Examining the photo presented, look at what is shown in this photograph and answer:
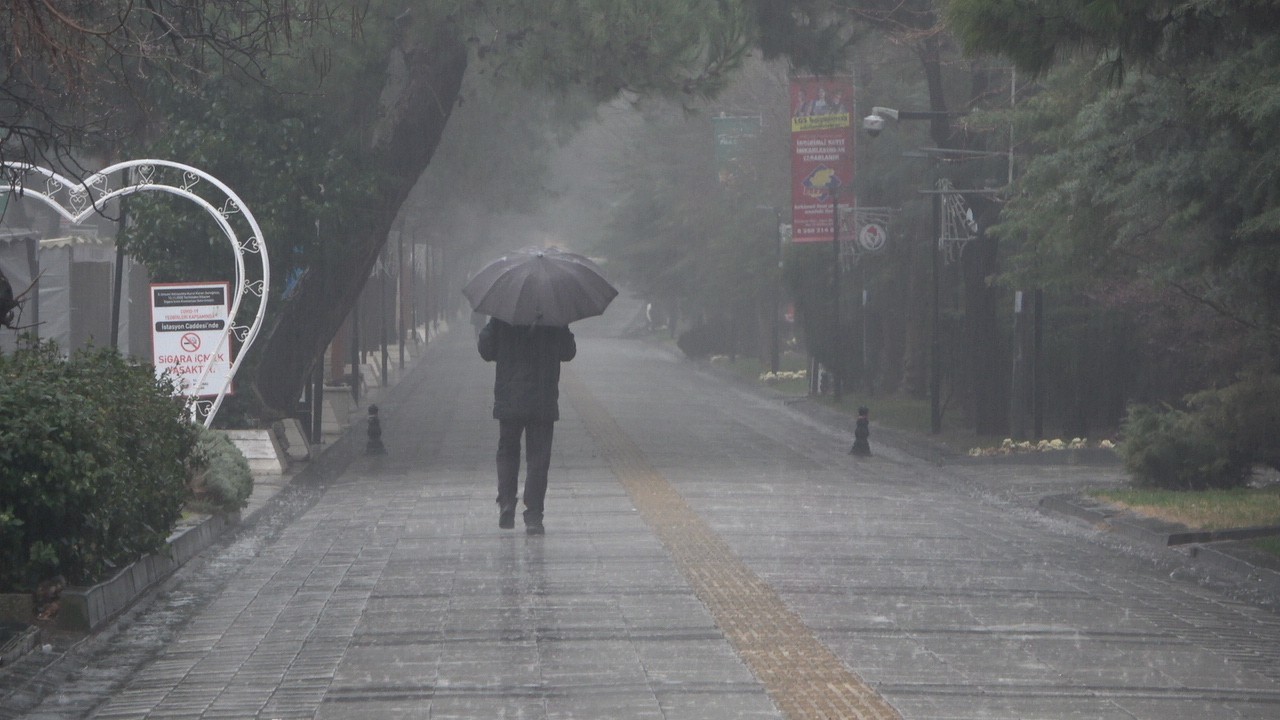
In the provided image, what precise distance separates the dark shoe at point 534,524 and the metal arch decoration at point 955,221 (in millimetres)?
12756

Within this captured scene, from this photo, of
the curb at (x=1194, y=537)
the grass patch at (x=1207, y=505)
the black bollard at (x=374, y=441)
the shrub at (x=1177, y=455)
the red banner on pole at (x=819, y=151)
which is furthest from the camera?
→ the red banner on pole at (x=819, y=151)

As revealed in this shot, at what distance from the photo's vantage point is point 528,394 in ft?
37.2

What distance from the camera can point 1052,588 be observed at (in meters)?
9.53

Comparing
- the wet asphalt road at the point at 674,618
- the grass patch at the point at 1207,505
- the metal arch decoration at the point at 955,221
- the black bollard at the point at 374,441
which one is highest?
the metal arch decoration at the point at 955,221

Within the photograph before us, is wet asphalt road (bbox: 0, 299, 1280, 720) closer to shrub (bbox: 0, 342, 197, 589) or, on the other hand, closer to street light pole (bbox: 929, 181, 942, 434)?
shrub (bbox: 0, 342, 197, 589)

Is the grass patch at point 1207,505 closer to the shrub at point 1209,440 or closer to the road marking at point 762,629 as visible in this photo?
the shrub at point 1209,440

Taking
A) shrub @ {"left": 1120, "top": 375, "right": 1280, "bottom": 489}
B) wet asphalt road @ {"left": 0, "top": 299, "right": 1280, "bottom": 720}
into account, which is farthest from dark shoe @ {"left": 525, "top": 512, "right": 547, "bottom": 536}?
shrub @ {"left": 1120, "top": 375, "right": 1280, "bottom": 489}

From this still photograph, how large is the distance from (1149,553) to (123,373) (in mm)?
7769

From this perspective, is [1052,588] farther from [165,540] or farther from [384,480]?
[384,480]

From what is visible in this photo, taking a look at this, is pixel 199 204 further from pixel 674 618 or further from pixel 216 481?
pixel 674 618

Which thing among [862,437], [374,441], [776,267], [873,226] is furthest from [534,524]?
[776,267]

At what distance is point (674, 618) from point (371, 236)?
1242 centimetres

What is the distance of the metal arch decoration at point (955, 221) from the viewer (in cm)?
2280

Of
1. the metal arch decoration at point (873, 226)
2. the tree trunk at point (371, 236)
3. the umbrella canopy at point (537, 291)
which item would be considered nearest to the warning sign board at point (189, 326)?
the tree trunk at point (371, 236)
